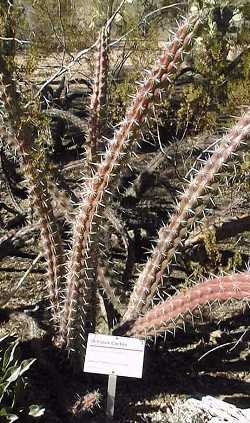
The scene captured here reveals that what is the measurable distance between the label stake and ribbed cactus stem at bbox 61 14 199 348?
476 millimetres

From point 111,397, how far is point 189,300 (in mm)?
652

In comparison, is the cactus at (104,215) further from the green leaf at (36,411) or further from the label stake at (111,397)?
the green leaf at (36,411)

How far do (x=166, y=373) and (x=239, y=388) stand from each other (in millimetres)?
460

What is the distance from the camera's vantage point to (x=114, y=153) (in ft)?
9.70

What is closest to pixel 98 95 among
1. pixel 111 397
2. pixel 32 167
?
pixel 32 167

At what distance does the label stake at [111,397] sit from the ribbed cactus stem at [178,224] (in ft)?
1.44

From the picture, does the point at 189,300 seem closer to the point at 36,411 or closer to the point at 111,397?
the point at 111,397

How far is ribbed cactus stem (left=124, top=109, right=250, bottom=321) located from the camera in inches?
115

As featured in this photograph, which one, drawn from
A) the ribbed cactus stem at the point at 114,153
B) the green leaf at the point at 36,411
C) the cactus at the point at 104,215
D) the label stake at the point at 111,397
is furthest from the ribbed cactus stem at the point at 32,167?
the green leaf at the point at 36,411

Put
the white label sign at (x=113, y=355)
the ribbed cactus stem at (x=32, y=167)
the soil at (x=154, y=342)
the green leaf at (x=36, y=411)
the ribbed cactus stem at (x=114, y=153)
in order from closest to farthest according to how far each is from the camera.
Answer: the ribbed cactus stem at (x=114, y=153) < the green leaf at (x=36, y=411) < the white label sign at (x=113, y=355) < the ribbed cactus stem at (x=32, y=167) < the soil at (x=154, y=342)

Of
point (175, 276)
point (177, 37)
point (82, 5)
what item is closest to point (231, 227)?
point (175, 276)

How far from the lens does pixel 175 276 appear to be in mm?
4859

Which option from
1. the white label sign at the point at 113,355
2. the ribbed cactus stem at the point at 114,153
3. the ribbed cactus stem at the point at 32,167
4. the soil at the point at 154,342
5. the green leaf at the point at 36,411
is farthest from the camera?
the soil at the point at 154,342

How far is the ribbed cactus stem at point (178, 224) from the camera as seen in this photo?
2.93m
